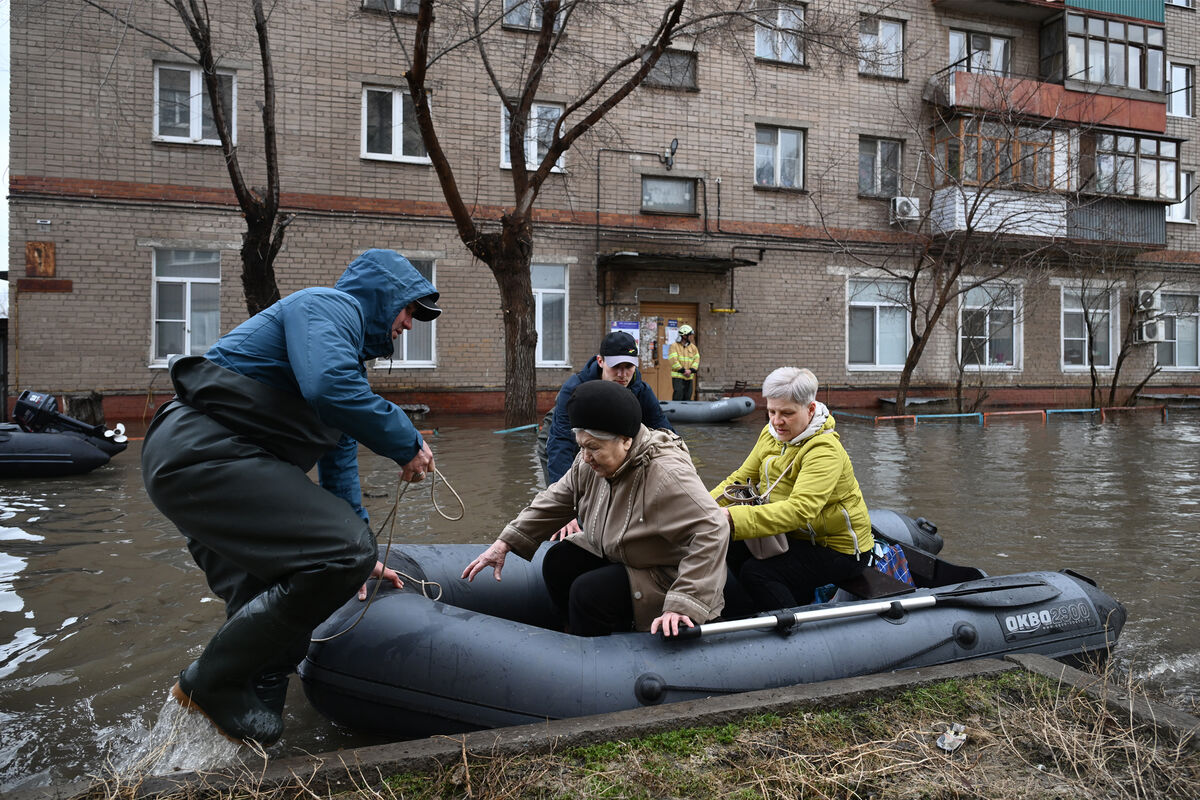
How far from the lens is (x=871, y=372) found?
1931 centimetres

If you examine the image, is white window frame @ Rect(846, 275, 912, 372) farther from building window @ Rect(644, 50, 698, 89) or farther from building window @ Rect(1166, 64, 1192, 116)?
building window @ Rect(1166, 64, 1192, 116)

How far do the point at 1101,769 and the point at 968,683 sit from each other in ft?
1.95

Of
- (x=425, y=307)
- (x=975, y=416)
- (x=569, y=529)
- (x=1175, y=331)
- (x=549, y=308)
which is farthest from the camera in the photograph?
(x=1175, y=331)

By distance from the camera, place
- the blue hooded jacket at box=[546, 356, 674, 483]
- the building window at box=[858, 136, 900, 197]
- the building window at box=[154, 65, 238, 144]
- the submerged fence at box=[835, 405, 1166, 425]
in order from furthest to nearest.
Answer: the building window at box=[858, 136, 900, 197], the submerged fence at box=[835, 405, 1166, 425], the building window at box=[154, 65, 238, 144], the blue hooded jacket at box=[546, 356, 674, 483]

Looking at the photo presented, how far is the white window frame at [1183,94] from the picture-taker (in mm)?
21922

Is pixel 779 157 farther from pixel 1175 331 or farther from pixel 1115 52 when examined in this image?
pixel 1175 331

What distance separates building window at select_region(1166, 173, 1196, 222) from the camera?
71.5ft

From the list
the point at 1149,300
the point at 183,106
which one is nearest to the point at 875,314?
the point at 1149,300

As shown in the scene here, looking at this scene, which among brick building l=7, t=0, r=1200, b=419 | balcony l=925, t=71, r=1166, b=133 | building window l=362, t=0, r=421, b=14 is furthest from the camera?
balcony l=925, t=71, r=1166, b=133

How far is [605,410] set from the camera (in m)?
3.21

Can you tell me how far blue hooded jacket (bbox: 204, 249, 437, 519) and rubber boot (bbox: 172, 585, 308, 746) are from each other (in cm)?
64

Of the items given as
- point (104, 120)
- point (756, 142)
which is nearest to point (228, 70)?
point (104, 120)

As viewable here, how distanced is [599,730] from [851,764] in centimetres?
81

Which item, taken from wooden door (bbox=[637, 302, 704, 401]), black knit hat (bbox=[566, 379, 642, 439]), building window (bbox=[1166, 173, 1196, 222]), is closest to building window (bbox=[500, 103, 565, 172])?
wooden door (bbox=[637, 302, 704, 401])
